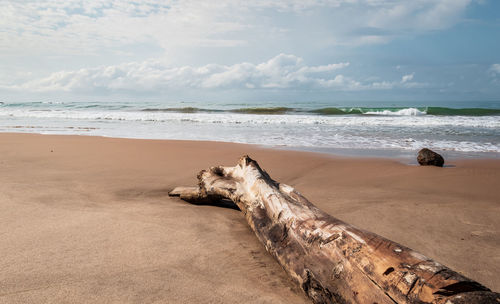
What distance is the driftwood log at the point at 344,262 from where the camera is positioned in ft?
4.81

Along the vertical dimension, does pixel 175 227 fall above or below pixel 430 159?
below

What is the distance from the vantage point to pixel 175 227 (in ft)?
9.70

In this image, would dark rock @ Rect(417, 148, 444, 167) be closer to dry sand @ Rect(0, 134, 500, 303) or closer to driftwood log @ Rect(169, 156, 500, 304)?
dry sand @ Rect(0, 134, 500, 303)

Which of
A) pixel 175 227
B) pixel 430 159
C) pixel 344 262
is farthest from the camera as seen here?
pixel 430 159

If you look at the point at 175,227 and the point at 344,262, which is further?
the point at 175,227

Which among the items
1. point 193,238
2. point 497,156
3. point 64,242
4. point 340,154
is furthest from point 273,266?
point 497,156

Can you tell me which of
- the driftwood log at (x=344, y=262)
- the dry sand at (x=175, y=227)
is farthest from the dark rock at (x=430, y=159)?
the driftwood log at (x=344, y=262)

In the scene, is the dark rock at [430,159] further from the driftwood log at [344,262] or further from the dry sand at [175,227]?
the driftwood log at [344,262]

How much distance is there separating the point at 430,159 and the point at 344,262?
5.45 metres

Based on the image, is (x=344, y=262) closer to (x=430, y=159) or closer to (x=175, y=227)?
(x=175, y=227)

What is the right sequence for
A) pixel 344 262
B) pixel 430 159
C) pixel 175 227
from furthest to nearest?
pixel 430 159 < pixel 175 227 < pixel 344 262

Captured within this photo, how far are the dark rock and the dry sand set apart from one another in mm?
245

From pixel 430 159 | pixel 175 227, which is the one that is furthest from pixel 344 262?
pixel 430 159

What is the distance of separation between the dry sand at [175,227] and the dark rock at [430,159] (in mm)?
245
